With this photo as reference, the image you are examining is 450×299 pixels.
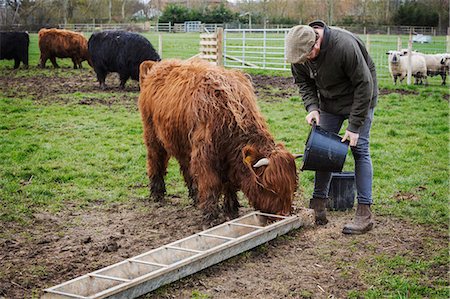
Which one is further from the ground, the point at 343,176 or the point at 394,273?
the point at 343,176

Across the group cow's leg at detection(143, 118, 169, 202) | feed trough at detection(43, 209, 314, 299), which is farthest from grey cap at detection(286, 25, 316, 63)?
cow's leg at detection(143, 118, 169, 202)

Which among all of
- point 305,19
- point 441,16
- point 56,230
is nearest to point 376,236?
point 56,230

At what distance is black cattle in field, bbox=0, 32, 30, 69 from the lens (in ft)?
81.5

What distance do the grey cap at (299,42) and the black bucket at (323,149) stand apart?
730mm

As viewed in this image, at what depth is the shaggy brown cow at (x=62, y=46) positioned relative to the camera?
25844 millimetres

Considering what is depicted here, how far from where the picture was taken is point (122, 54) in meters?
17.7

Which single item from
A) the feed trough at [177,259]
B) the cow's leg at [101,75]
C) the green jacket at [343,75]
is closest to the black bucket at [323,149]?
the green jacket at [343,75]

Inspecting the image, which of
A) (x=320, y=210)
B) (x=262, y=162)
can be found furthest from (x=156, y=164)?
(x=320, y=210)

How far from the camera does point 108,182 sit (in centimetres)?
810

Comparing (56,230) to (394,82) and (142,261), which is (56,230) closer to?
(142,261)

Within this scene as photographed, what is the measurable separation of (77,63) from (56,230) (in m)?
21.3

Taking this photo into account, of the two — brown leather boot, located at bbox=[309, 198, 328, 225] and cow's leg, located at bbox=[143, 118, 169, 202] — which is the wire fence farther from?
brown leather boot, located at bbox=[309, 198, 328, 225]

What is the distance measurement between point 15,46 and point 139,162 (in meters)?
18.1

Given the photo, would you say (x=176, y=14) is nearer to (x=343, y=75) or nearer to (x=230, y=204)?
(x=230, y=204)
